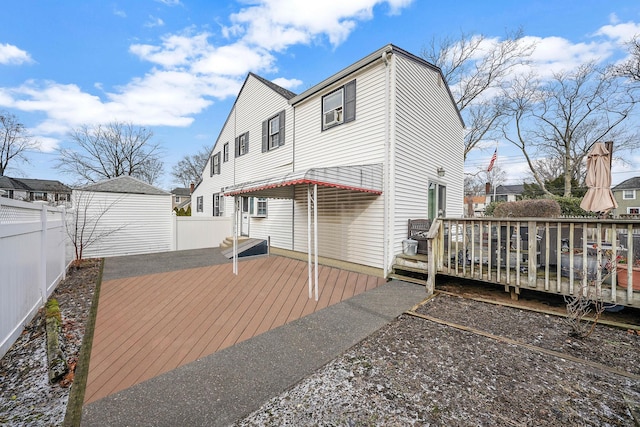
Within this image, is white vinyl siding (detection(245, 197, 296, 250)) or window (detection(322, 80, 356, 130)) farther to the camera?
white vinyl siding (detection(245, 197, 296, 250))

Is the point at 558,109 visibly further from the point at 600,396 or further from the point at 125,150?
the point at 125,150

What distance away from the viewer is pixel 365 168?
567 centimetres

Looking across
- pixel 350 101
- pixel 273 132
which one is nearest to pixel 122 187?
pixel 273 132

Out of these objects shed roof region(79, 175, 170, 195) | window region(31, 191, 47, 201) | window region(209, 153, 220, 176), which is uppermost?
window region(209, 153, 220, 176)

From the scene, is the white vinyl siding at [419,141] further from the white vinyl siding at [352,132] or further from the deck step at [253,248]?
the deck step at [253,248]

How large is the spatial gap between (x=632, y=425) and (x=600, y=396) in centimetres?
36

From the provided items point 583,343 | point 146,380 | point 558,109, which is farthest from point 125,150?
point 558,109

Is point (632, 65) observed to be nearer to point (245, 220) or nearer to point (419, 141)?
point (419, 141)

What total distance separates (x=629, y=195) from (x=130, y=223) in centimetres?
4515

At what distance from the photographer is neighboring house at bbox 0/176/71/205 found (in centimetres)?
3058

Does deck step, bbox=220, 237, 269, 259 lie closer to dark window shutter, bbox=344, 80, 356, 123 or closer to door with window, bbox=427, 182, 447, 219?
dark window shutter, bbox=344, 80, 356, 123

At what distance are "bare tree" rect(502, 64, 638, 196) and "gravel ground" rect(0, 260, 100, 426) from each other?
76.7ft

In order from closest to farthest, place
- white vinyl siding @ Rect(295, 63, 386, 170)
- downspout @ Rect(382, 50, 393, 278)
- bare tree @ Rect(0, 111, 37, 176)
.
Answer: downspout @ Rect(382, 50, 393, 278), white vinyl siding @ Rect(295, 63, 386, 170), bare tree @ Rect(0, 111, 37, 176)

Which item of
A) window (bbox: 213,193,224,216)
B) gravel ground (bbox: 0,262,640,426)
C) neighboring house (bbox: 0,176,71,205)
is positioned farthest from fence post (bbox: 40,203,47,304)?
neighboring house (bbox: 0,176,71,205)
